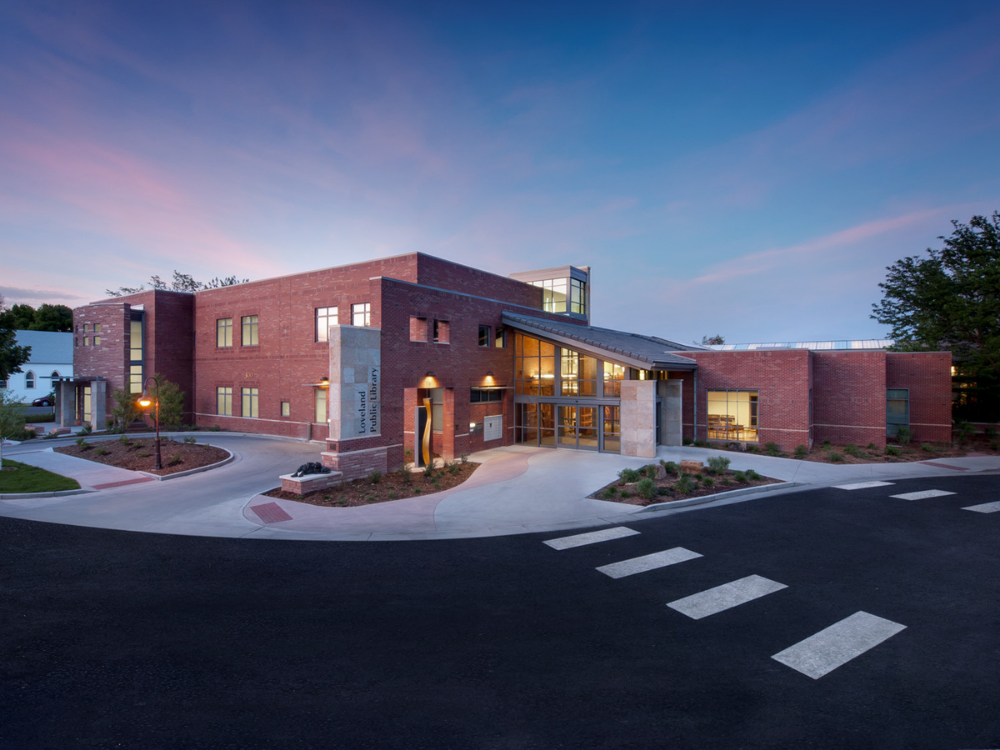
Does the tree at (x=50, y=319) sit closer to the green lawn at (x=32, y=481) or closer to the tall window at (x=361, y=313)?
the green lawn at (x=32, y=481)

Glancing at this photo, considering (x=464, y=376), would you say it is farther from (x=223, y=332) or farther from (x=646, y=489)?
(x=223, y=332)

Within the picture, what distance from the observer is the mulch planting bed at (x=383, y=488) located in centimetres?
1380

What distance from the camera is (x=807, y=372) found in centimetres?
2153

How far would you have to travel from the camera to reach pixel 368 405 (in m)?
17.0

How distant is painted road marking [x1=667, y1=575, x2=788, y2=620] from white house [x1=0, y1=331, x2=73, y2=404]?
62.7 metres

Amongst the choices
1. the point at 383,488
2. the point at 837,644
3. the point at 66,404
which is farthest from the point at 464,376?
the point at 66,404

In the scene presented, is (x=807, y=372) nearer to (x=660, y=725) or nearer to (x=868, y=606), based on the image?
(x=868, y=606)

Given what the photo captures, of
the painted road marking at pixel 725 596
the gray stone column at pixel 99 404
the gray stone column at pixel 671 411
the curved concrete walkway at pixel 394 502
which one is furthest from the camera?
the gray stone column at pixel 99 404

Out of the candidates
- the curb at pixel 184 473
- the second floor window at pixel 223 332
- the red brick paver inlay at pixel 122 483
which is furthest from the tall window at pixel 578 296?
the red brick paver inlay at pixel 122 483

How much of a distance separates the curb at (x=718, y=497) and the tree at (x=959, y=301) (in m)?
17.5

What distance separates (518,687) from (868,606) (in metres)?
5.88

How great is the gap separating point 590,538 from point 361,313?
17775 millimetres

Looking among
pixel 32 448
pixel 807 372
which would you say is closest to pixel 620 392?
pixel 807 372

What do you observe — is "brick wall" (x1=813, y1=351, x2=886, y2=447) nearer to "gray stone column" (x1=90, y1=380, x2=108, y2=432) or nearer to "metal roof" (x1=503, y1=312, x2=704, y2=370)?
"metal roof" (x1=503, y1=312, x2=704, y2=370)
